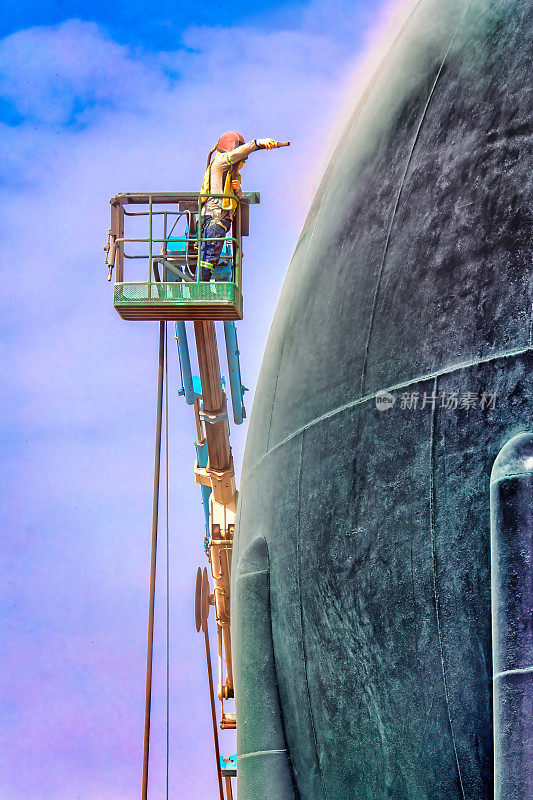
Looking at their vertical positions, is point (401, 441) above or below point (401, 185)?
below

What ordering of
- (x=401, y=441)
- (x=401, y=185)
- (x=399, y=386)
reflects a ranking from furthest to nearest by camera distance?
1. (x=401, y=185)
2. (x=399, y=386)
3. (x=401, y=441)

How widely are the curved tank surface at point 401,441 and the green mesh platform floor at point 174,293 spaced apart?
17.1ft

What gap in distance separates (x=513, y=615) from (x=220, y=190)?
9622mm

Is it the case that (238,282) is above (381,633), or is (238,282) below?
above

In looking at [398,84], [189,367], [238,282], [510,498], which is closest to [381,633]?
[510,498]

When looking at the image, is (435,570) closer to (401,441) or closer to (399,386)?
(401,441)

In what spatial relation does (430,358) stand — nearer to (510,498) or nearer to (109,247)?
(510,498)

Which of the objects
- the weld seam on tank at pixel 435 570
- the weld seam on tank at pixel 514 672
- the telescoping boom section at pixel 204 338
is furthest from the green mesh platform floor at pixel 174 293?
the weld seam on tank at pixel 514 672

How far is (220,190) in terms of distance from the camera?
13.4 m

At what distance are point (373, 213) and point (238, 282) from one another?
655cm

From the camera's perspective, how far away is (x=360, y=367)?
625cm

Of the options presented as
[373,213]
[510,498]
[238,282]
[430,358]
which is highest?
[238,282]

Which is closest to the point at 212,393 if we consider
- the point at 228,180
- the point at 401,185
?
the point at 228,180

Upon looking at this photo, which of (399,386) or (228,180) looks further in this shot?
(228,180)
